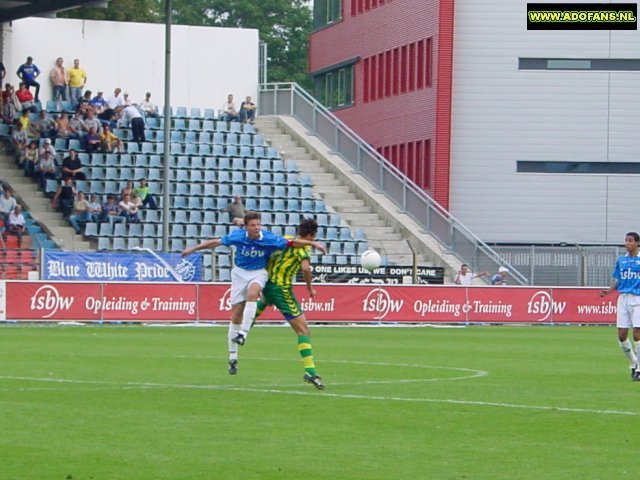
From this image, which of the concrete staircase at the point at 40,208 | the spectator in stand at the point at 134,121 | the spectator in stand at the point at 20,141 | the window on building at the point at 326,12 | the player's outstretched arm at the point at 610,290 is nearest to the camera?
the player's outstretched arm at the point at 610,290

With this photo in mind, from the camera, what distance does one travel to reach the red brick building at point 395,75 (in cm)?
5319

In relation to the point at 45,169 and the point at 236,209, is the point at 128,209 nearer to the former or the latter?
the point at 45,169

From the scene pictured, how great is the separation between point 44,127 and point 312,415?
3336cm

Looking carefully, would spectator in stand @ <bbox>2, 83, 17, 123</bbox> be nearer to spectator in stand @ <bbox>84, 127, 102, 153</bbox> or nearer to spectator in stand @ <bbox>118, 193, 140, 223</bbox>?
spectator in stand @ <bbox>84, 127, 102, 153</bbox>

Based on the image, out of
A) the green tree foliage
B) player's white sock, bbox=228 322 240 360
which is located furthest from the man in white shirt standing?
the green tree foliage

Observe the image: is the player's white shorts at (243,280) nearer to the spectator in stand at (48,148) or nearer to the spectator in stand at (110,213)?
the spectator in stand at (110,213)

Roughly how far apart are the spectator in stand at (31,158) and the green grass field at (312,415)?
19266 mm

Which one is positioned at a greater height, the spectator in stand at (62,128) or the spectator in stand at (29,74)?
the spectator in stand at (29,74)

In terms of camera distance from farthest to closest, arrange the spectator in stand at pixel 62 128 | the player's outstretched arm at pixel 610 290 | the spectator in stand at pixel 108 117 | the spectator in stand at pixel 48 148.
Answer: the spectator in stand at pixel 108 117, the spectator in stand at pixel 62 128, the spectator in stand at pixel 48 148, the player's outstretched arm at pixel 610 290

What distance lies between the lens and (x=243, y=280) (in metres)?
18.9

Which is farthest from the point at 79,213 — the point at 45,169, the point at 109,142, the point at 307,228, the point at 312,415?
the point at 312,415

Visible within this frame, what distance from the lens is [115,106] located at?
49094 mm

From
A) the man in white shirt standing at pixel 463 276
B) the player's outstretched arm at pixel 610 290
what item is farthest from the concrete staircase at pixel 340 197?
the player's outstretched arm at pixel 610 290

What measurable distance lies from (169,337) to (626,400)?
15380 millimetres
